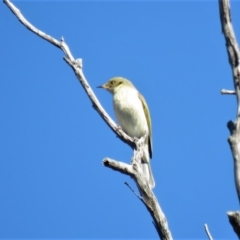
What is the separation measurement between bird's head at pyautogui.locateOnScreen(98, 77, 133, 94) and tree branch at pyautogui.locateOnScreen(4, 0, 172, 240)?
306cm

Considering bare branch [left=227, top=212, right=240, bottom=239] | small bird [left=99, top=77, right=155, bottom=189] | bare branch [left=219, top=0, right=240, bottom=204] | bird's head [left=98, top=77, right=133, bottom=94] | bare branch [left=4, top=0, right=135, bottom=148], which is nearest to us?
bare branch [left=227, top=212, right=240, bottom=239]

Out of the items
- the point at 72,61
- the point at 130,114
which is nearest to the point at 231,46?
the point at 72,61

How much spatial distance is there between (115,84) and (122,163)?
4.94 meters

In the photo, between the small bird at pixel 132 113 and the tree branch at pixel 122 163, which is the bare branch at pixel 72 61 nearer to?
the tree branch at pixel 122 163

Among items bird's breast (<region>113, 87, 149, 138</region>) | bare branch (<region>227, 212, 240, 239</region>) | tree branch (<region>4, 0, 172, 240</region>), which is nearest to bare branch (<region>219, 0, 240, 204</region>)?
bare branch (<region>227, 212, 240, 239</region>)

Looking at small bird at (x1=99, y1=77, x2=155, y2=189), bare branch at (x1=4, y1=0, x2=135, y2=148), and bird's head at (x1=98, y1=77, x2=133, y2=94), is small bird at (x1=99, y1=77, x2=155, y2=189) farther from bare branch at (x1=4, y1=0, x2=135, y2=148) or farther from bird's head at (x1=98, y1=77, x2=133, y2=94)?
bare branch at (x1=4, y1=0, x2=135, y2=148)

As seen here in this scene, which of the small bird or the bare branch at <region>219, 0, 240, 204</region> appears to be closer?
the bare branch at <region>219, 0, 240, 204</region>

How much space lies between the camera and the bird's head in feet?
33.2

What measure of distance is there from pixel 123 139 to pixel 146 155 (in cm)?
211

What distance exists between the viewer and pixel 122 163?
5.41m

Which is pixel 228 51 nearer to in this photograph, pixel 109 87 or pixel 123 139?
pixel 123 139

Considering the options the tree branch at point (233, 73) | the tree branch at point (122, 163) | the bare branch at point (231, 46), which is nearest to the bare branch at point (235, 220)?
the tree branch at point (233, 73)

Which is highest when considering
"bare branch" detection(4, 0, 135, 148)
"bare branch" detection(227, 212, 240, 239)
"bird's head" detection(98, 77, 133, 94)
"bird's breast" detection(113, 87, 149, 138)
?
"bird's head" detection(98, 77, 133, 94)

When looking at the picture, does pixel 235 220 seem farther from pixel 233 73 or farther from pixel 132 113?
pixel 132 113
